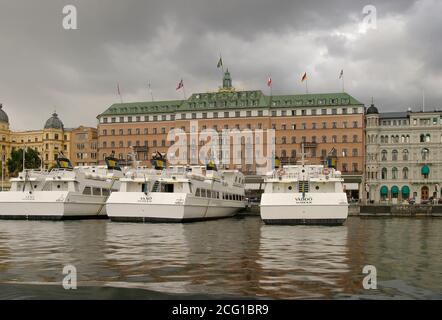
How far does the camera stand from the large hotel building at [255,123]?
388ft

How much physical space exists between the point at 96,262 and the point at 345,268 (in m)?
10.3

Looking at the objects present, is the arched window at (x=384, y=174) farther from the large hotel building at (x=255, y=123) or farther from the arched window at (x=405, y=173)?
the large hotel building at (x=255, y=123)

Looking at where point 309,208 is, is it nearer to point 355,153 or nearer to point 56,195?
point 56,195

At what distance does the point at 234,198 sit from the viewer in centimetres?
7300

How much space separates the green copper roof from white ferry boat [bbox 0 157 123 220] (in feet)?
214

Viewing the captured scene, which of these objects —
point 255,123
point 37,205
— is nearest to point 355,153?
point 255,123

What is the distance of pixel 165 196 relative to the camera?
161 feet

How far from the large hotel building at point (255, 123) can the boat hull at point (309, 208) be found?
65892mm

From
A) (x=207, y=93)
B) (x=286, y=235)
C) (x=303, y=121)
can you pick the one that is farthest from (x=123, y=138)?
(x=286, y=235)

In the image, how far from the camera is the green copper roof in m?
122

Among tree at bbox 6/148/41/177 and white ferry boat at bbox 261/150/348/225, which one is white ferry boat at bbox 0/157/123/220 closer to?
white ferry boat at bbox 261/150/348/225

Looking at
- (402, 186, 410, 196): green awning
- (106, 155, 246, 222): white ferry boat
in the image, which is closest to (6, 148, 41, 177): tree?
(106, 155, 246, 222): white ferry boat

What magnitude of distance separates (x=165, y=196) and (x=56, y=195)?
12.5 meters
